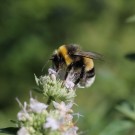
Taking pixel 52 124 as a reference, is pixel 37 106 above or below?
above

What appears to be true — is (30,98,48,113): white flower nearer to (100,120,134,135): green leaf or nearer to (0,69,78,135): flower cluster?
(0,69,78,135): flower cluster

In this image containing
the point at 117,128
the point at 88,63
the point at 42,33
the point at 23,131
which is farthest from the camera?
the point at 42,33

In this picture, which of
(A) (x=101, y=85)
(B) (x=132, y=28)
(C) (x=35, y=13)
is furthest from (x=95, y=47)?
(A) (x=101, y=85)

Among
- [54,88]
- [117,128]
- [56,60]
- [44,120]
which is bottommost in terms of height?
[44,120]

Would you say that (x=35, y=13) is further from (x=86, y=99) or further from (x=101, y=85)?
(x=101, y=85)

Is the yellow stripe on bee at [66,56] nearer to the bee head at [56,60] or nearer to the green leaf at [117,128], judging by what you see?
the bee head at [56,60]

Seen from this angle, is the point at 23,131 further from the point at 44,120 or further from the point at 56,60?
the point at 56,60

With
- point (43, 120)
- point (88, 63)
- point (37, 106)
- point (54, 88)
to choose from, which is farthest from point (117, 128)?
point (37, 106)
